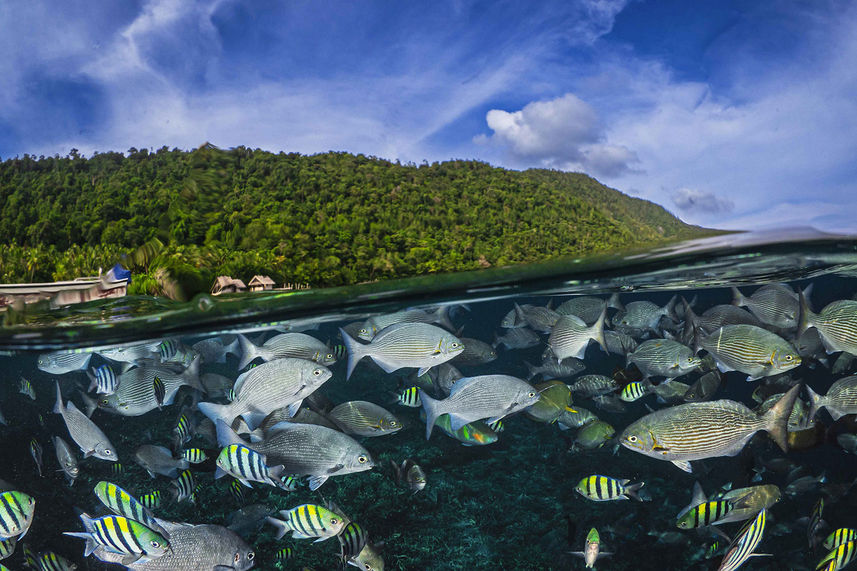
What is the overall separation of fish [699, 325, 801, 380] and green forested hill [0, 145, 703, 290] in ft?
6.13

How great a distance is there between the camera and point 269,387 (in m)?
4.94

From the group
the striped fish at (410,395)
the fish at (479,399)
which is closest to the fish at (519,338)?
the striped fish at (410,395)

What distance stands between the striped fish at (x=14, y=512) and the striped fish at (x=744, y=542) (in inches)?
267

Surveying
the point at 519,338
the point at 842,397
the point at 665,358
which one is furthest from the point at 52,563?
the point at 842,397

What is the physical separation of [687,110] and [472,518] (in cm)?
698

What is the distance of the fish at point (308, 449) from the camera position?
4.68 metres

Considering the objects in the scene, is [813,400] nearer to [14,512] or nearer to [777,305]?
[777,305]

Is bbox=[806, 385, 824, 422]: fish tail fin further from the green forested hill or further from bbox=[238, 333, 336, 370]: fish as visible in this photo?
bbox=[238, 333, 336, 370]: fish

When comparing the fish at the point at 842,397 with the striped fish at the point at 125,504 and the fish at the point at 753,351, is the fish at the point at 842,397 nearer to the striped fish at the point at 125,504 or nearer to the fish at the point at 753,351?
the fish at the point at 753,351

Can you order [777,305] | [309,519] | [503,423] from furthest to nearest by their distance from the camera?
[503,423]
[777,305]
[309,519]

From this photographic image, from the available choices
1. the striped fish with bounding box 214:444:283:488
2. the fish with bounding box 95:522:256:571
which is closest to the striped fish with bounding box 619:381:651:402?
the striped fish with bounding box 214:444:283:488

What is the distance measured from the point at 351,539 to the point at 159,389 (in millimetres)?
3330

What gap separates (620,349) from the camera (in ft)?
27.5

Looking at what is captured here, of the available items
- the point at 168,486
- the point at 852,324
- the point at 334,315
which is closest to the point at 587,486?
the point at 852,324
